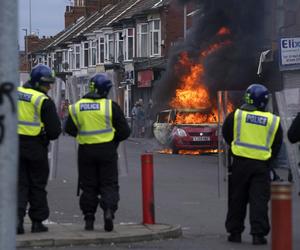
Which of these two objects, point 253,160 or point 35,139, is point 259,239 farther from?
point 35,139

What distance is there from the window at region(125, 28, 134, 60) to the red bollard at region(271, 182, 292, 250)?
2100 inches

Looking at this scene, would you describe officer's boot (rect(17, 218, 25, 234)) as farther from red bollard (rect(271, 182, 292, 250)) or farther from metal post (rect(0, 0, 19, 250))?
metal post (rect(0, 0, 19, 250))

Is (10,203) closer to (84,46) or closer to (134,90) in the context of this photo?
(134,90)

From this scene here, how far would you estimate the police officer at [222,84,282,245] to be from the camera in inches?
401

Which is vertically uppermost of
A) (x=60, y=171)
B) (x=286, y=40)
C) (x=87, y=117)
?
(x=286, y=40)

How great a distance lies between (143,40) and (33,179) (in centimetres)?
4812

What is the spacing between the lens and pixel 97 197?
10.7 metres

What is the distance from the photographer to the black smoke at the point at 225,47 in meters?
34.9

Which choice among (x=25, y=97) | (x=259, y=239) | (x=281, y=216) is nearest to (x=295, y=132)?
(x=259, y=239)

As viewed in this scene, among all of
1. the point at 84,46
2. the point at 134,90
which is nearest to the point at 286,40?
the point at 134,90

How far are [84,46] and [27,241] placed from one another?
63.7 m

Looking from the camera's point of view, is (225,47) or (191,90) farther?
(225,47)

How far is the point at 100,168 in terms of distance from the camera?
34.4 feet

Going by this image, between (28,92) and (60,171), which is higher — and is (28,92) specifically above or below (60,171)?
above
